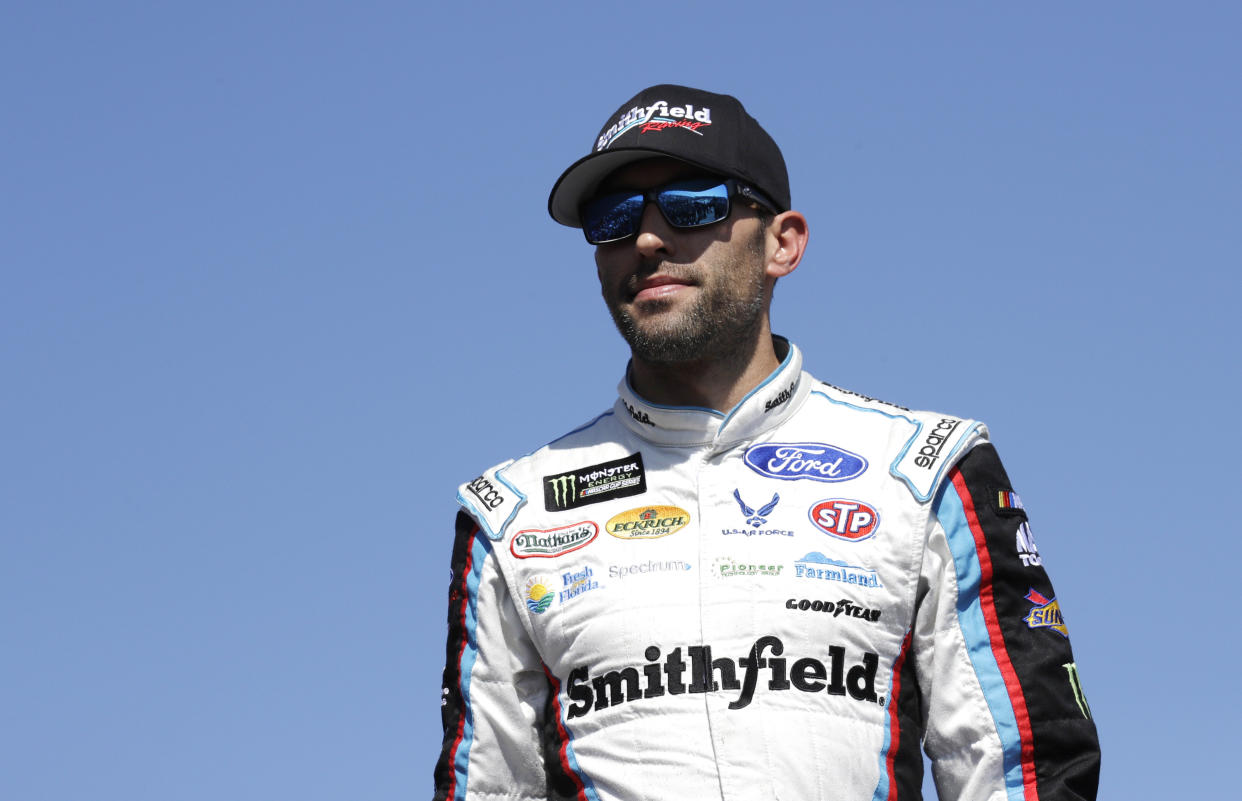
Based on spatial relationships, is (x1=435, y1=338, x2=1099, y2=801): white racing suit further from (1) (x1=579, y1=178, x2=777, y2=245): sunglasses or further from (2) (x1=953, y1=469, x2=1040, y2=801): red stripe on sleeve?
(1) (x1=579, y1=178, x2=777, y2=245): sunglasses

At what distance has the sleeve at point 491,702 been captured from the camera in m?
5.75

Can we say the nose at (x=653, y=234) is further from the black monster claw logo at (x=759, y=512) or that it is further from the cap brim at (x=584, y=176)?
the black monster claw logo at (x=759, y=512)

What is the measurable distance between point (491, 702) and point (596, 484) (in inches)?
34.6

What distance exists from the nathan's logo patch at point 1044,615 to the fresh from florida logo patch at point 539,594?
163 cm

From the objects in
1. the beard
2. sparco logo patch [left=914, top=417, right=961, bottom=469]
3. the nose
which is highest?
the nose

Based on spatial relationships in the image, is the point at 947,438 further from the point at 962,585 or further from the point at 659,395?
the point at 659,395

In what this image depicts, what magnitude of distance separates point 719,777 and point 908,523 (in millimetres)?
1074

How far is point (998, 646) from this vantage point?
5293 millimetres

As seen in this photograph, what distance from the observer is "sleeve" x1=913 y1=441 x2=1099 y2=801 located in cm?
515

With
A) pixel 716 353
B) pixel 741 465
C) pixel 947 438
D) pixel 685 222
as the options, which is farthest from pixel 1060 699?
pixel 685 222

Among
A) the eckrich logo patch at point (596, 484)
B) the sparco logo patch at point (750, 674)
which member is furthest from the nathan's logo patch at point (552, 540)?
the sparco logo patch at point (750, 674)

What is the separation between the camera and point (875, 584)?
539cm

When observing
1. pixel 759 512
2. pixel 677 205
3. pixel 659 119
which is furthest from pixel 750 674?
pixel 659 119

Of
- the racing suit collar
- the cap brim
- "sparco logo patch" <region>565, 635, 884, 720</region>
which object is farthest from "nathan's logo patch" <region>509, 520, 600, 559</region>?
the cap brim
